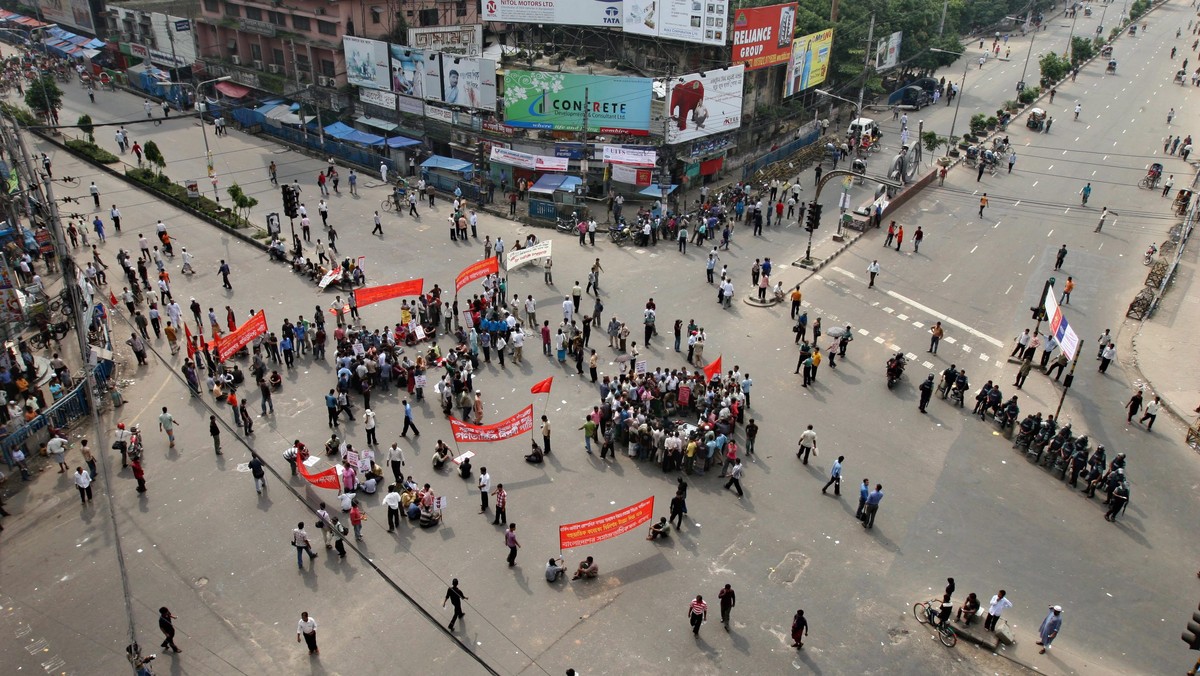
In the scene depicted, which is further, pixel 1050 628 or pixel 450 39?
pixel 450 39

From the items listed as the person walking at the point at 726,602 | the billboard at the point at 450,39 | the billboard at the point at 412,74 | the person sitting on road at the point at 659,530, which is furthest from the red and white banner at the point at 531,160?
the person walking at the point at 726,602

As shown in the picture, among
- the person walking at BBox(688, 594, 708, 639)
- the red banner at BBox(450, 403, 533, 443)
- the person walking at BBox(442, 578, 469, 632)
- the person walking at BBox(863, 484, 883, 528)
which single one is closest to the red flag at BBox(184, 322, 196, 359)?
the red banner at BBox(450, 403, 533, 443)

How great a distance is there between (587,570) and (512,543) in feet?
5.63

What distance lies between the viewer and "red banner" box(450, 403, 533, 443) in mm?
20031

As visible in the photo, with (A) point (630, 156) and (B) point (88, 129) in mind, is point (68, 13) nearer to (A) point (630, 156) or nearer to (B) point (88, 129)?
(B) point (88, 129)

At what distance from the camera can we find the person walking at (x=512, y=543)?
17.9 m

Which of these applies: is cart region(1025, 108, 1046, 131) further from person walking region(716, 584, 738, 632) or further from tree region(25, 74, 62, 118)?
tree region(25, 74, 62, 118)

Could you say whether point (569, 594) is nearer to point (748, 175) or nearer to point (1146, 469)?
point (1146, 469)

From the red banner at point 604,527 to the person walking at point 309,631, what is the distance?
5099 millimetres

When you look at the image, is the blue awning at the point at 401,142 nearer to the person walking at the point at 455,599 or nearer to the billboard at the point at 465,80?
the billboard at the point at 465,80

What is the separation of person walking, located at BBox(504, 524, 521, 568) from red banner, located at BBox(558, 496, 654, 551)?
100cm

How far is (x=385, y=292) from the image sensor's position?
26812 millimetres

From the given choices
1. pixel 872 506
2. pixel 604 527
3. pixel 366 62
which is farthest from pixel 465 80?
pixel 872 506

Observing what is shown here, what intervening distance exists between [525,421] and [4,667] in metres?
11.6
